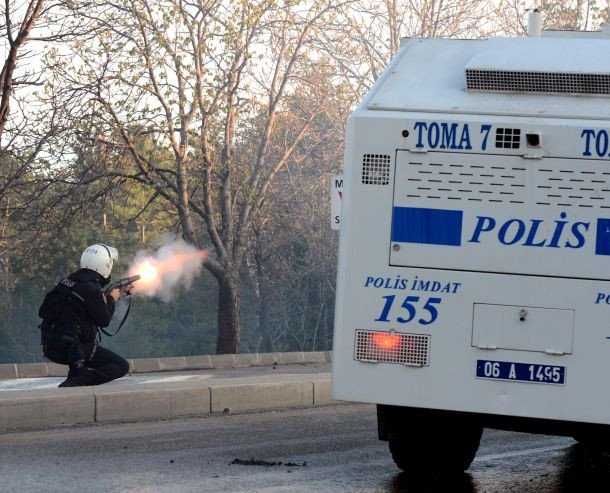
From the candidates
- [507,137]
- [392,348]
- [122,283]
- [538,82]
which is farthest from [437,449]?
[122,283]

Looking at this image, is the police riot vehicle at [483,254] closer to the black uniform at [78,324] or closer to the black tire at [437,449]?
the black tire at [437,449]

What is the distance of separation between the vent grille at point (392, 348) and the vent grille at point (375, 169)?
805mm

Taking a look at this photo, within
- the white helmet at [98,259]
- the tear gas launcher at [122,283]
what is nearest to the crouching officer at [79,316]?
the white helmet at [98,259]

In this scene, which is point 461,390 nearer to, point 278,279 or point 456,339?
point 456,339

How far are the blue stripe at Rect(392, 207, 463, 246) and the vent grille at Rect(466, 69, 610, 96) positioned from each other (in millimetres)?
782

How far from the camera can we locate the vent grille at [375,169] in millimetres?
A: 6543

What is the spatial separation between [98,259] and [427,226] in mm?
7291

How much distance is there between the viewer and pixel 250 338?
57.8 metres

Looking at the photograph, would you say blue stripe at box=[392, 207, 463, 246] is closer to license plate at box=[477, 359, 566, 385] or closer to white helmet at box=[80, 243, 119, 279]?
license plate at box=[477, 359, 566, 385]

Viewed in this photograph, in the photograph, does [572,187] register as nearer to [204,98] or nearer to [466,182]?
[466,182]

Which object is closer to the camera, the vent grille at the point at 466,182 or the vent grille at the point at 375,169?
the vent grille at the point at 466,182

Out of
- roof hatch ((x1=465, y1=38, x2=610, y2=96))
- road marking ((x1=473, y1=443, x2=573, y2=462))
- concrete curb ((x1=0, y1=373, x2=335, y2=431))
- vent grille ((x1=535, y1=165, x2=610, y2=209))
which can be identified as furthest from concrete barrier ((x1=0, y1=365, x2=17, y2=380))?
vent grille ((x1=535, y1=165, x2=610, y2=209))

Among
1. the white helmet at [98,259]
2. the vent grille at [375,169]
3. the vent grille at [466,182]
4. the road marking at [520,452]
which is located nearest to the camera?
the vent grille at [466,182]

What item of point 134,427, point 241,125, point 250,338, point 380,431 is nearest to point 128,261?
point 250,338
